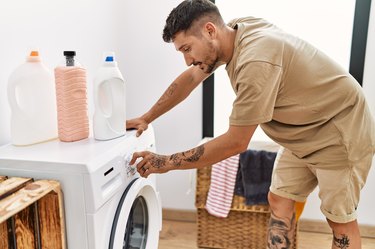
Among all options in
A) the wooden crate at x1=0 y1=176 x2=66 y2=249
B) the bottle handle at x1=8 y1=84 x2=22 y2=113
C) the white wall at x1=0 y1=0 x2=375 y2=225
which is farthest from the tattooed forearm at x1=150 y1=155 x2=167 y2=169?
the white wall at x1=0 y1=0 x2=375 y2=225

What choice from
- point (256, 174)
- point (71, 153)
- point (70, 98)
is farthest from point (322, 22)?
point (71, 153)

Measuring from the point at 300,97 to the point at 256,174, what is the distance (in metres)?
0.83

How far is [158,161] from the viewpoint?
1255mm

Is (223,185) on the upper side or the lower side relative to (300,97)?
lower

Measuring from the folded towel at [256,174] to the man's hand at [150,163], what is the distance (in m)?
0.84

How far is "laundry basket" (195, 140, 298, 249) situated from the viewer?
80.9 inches

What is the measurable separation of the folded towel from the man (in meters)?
0.55

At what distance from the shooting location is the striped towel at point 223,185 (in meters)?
2.03

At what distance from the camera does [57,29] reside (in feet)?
5.10

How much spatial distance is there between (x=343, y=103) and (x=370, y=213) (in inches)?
49.8

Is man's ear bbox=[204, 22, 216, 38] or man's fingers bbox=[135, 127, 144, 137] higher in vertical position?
man's ear bbox=[204, 22, 216, 38]

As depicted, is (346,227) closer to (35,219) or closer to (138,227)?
(138,227)

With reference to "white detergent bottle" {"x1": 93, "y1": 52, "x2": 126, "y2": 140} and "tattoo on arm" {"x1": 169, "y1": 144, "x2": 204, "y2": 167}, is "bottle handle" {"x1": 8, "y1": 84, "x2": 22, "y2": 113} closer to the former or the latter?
"white detergent bottle" {"x1": 93, "y1": 52, "x2": 126, "y2": 140}

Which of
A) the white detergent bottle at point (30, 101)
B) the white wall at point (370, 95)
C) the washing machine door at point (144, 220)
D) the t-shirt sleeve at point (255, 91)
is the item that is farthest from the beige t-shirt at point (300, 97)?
the white wall at point (370, 95)
